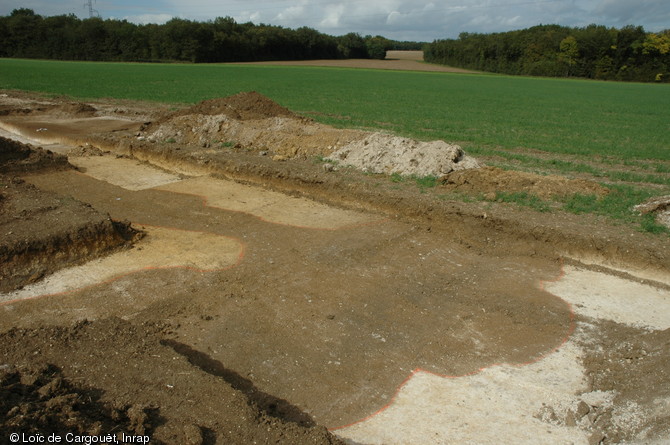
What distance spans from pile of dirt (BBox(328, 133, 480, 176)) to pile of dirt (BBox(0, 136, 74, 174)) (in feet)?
28.1

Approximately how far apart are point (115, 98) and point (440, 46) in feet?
262

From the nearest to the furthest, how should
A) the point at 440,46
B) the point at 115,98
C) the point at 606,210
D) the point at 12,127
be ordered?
the point at 606,210, the point at 12,127, the point at 115,98, the point at 440,46

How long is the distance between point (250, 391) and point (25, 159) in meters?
12.8

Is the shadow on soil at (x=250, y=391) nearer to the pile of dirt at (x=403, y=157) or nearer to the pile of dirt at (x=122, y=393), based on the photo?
the pile of dirt at (x=122, y=393)

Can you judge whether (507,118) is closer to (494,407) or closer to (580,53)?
(494,407)

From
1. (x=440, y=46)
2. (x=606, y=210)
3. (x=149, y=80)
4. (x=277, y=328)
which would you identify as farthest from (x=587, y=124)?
(x=440, y=46)

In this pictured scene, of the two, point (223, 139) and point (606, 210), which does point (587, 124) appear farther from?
point (223, 139)

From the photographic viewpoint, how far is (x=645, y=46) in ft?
218

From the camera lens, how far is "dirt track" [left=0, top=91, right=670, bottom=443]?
4.80 metres

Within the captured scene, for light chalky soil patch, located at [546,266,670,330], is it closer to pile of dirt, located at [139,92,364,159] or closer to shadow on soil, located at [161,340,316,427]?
shadow on soil, located at [161,340,316,427]

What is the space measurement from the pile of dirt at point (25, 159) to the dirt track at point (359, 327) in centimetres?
400

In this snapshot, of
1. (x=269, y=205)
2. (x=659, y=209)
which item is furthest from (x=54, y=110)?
(x=659, y=209)

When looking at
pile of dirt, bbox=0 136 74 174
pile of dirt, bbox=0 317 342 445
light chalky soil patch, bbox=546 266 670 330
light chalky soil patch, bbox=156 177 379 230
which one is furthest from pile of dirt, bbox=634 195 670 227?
pile of dirt, bbox=0 136 74 174

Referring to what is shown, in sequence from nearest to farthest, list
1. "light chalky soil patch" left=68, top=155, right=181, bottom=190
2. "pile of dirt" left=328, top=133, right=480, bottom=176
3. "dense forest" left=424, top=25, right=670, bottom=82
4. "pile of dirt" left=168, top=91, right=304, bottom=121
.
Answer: "pile of dirt" left=328, top=133, right=480, bottom=176 < "light chalky soil patch" left=68, top=155, right=181, bottom=190 < "pile of dirt" left=168, top=91, right=304, bottom=121 < "dense forest" left=424, top=25, right=670, bottom=82
